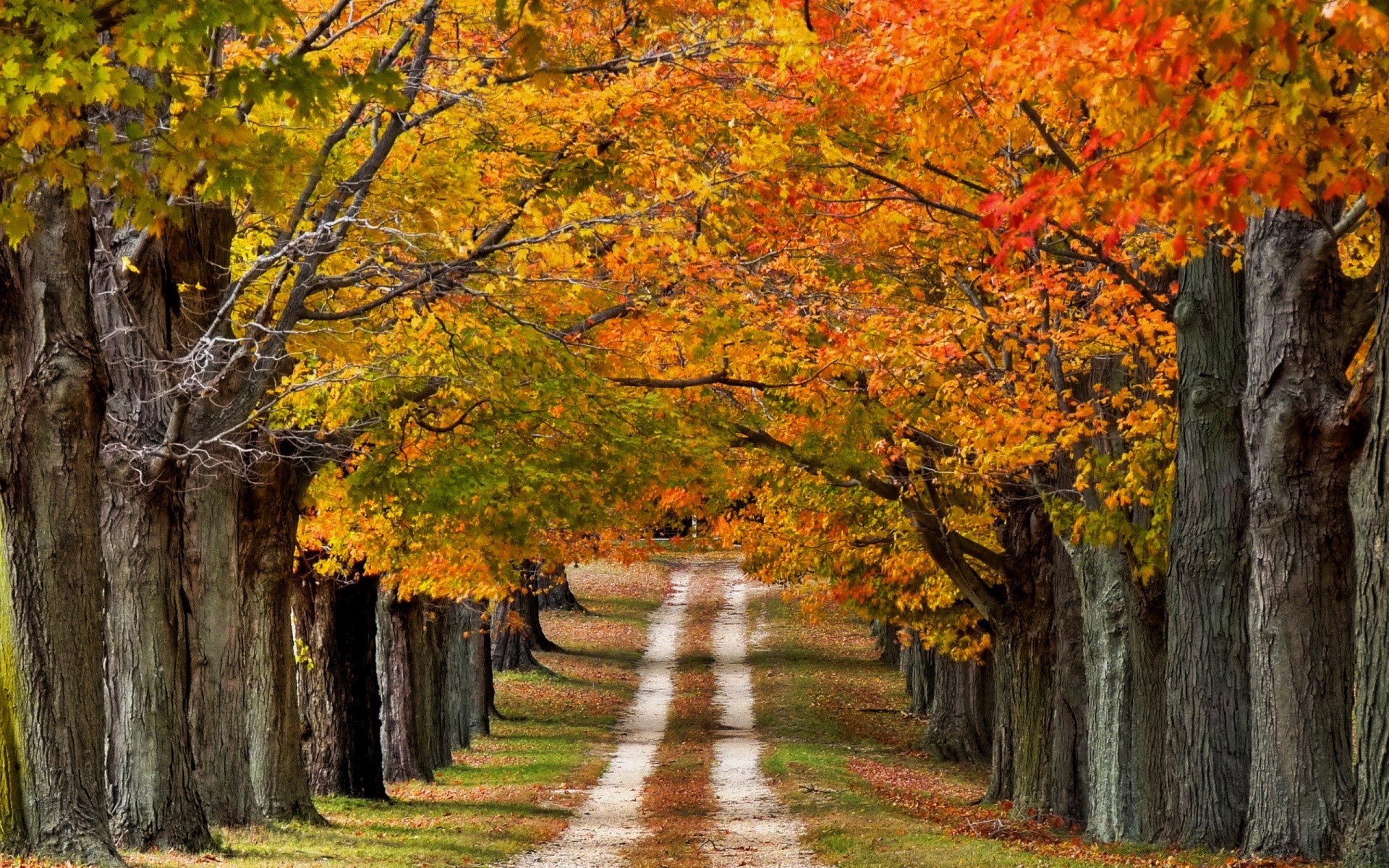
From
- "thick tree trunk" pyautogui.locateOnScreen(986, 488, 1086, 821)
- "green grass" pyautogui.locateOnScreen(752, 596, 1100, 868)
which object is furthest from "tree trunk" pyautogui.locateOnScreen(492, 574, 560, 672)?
"thick tree trunk" pyautogui.locateOnScreen(986, 488, 1086, 821)

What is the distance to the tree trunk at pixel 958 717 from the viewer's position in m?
32.7

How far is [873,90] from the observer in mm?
11594

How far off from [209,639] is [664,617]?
4576cm

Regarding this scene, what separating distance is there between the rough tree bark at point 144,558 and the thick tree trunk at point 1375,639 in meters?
8.59

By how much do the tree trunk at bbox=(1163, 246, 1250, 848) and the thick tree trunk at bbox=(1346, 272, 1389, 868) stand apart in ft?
15.8

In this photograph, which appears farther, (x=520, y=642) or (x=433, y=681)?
(x=520, y=642)

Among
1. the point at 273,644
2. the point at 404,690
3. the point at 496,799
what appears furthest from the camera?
the point at 404,690

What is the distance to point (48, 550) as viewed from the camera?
371 inches

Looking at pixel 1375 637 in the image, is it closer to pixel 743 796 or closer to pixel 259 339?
pixel 259 339

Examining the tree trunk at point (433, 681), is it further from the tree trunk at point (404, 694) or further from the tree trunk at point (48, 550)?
the tree trunk at point (48, 550)

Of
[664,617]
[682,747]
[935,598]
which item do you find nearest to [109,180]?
[935,598]

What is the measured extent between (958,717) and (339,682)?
52.4ft

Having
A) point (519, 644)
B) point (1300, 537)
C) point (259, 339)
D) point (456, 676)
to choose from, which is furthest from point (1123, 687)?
point (519, 644)

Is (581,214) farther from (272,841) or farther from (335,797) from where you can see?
(335,797)
